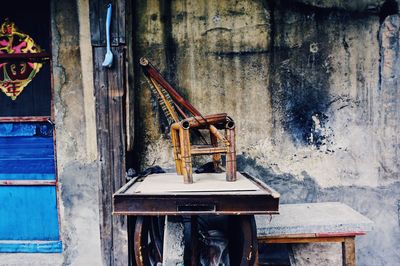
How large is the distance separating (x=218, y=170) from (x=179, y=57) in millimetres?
1007

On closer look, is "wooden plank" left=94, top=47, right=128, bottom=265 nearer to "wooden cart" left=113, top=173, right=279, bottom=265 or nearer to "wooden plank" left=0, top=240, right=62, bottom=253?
"wooden cart" left=113, top=173, right=279, bottom=265

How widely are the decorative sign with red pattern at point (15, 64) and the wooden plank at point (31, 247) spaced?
1.33 meters

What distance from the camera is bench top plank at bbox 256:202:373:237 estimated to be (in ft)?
8.25

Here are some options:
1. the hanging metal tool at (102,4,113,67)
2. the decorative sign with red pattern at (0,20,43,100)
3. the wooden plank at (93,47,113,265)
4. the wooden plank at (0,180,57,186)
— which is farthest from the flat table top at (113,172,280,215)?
the decorative sign with red pattern at (0,20,43,100)

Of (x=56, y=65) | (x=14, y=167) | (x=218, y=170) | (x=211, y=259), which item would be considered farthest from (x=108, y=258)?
(x=56, y=65)

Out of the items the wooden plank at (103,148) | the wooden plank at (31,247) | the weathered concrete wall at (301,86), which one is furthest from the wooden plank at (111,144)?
the wooden plank at (31,247)

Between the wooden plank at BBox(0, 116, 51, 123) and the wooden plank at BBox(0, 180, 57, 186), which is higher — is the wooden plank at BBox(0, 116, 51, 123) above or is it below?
above

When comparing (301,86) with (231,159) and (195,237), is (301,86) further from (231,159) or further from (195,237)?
(195,237)

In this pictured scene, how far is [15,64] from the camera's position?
3402 millimetres

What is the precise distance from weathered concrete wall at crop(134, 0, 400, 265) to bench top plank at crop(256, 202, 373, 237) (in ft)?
1.27

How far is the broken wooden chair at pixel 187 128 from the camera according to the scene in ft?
8.02

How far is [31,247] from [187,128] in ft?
6.71

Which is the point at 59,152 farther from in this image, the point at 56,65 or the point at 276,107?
the point at 276,107

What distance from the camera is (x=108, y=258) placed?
2.86m
